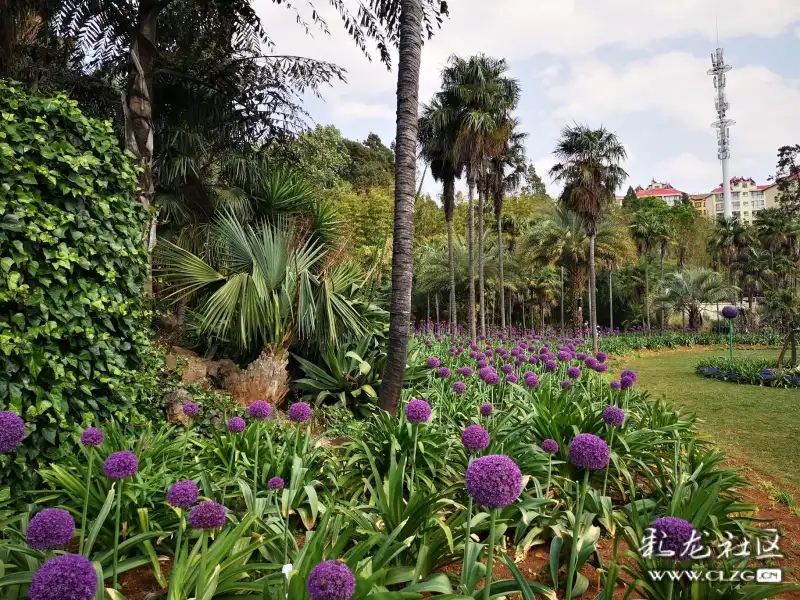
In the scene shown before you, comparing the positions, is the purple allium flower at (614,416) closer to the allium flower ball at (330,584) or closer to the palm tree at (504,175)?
the allium flower ball at (330,584)

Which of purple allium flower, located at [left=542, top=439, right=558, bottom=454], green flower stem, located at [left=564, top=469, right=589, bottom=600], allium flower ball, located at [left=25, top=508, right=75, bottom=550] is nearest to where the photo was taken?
allium flower ball, located at [left=25, top=508, right=75, bottom=550]

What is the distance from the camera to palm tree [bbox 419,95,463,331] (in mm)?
18625

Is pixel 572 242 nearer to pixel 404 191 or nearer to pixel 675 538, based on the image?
pixel 404 191

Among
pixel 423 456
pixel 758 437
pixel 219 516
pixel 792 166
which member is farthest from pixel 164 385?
pixel 792 166

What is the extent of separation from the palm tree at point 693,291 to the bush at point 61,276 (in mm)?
37473

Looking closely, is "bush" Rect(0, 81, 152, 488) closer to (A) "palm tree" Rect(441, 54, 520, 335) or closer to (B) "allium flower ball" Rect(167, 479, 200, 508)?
(B) "allium flower ball" Rect(167, 479, 200, 508)

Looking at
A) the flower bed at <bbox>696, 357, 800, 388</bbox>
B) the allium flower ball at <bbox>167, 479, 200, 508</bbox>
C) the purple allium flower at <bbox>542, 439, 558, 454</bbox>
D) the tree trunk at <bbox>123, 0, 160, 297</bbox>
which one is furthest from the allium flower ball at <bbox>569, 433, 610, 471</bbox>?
the flower bed at <bbox>696, 357, 800, 388</bbox>

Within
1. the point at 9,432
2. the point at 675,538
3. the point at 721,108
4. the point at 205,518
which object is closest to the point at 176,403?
the point at 9,432

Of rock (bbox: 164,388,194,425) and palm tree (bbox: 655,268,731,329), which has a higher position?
palm tree (bbox: 655,268,731,329)

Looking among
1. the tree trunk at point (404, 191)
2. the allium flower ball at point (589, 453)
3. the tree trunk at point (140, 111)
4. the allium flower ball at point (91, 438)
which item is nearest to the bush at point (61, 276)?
the allium flower ball at point (91, 438)

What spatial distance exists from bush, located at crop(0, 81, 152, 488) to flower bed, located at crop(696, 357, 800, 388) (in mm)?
14051

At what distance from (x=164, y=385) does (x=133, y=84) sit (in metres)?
4.22

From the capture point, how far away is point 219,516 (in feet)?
5.99

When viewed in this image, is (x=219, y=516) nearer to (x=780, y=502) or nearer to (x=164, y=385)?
(x=164, y=385)
